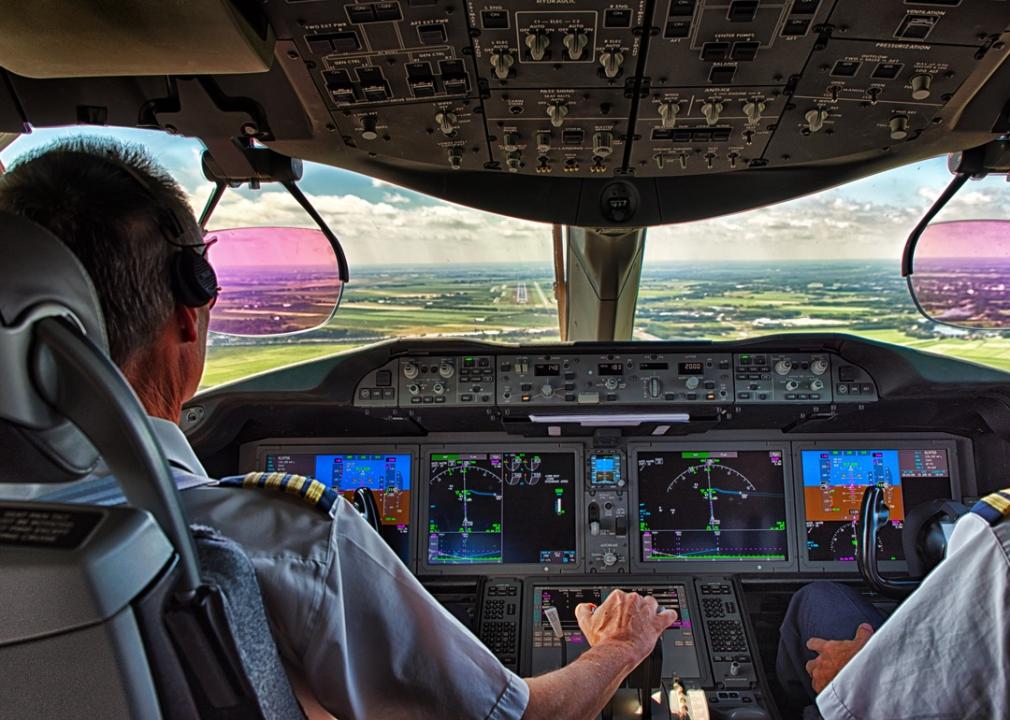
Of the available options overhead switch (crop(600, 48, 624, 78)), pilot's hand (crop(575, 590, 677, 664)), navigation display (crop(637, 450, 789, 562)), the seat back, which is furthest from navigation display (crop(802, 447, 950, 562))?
the seat back

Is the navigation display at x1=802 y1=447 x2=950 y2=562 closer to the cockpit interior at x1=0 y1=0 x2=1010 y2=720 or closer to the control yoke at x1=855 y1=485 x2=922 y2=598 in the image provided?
the cockpit interior at x1=0 y1=0 x2=1010 y2=720

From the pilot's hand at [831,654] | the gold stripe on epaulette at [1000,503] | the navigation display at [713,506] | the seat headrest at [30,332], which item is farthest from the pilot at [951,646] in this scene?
the navigation display at [713,506]

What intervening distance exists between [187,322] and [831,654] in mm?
2087

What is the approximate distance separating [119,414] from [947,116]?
1.94 m

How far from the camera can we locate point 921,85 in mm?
1641

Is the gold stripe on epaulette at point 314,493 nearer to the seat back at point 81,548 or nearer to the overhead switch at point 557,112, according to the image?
the seat back at point 81,548

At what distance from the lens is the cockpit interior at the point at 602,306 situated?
4.79ft

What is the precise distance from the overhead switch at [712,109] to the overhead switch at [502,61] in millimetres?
498

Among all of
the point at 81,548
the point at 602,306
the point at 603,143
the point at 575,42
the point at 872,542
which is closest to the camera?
the point at 81,548

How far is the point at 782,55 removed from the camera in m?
1.54

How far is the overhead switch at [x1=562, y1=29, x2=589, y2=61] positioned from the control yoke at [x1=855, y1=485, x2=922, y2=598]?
1671 millimetres

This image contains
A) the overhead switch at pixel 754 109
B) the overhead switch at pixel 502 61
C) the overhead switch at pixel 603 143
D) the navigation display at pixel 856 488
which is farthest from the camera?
the navigation display at pixel 856 488

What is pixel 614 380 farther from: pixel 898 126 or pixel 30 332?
pixel 30 332

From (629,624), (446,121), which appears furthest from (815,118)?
(629,624)
